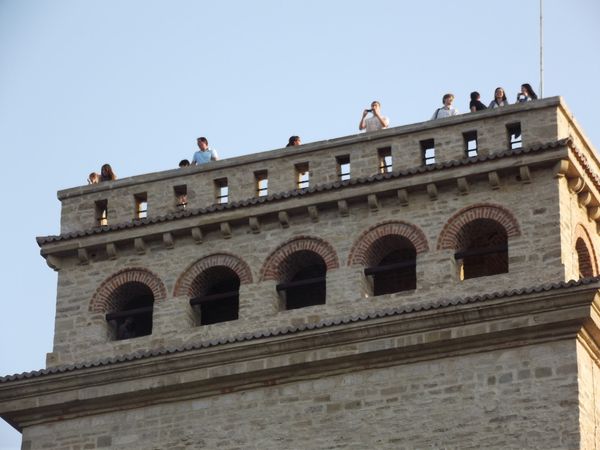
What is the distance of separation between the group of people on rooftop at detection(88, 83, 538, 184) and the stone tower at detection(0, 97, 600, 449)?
613 millimetres

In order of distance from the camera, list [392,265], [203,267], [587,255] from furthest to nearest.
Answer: [203,267]
[587,255]
[392,265]

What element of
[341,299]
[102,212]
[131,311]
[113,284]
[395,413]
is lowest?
[395,413]

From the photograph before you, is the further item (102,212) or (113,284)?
(102,212)

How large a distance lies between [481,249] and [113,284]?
7051 millimetres

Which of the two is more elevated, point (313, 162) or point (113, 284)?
point (313, 162)

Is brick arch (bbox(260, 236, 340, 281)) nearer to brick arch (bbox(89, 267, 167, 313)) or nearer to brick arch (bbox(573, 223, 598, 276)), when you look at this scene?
brick arch (bbox(89, 267, 167, 313))

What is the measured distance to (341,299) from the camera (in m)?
49.9

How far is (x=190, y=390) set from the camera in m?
49.9

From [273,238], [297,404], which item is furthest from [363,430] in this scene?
[273,238]

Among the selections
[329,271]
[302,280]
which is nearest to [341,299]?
[329,271]

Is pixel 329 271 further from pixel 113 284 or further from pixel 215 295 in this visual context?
pixel 113 284

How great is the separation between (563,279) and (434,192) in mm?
3251

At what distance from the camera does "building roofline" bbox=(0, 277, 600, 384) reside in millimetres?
47656

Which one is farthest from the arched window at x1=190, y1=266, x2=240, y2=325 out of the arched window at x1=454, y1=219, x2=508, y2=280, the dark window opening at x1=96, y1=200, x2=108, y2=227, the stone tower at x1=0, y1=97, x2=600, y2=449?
the arched window at x1=454, y1=219, x2=508, y2=280
